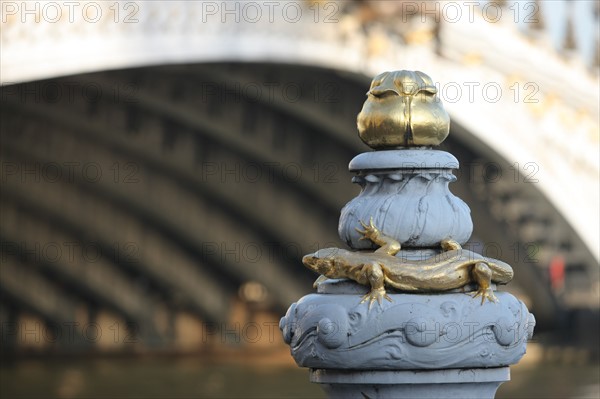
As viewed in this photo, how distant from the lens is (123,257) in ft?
117

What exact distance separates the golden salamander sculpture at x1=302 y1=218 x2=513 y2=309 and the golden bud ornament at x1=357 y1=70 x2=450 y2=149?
36 centimetres

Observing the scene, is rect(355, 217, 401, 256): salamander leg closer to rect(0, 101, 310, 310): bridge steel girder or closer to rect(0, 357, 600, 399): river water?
rect(0, 357, 600, 399): river water

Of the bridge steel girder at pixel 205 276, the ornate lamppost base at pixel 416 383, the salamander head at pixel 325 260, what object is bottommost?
the ornate lamppost base at pixel 416 383

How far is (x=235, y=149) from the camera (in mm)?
31281

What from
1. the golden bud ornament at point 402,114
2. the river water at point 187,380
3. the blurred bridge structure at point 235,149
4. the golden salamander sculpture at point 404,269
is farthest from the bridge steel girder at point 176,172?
the golden salamander sculpture at point 404,269

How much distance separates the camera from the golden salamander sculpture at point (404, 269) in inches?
192

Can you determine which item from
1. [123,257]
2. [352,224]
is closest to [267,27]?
[123,257]

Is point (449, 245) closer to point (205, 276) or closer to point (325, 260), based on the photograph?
point (325, 260)

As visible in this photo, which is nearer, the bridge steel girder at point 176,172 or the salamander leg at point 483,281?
the salamander leg at point 483,281

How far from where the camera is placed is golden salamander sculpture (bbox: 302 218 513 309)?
487 centimetres

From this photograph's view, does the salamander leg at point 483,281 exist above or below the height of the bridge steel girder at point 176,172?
below

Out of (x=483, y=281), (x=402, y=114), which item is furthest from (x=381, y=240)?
(x=402, y=114)

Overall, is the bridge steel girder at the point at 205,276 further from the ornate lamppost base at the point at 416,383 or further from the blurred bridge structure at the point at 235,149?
the ornate lamppost base at the point at 416,383

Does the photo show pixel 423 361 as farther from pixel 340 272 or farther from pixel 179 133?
pixel 179 133
